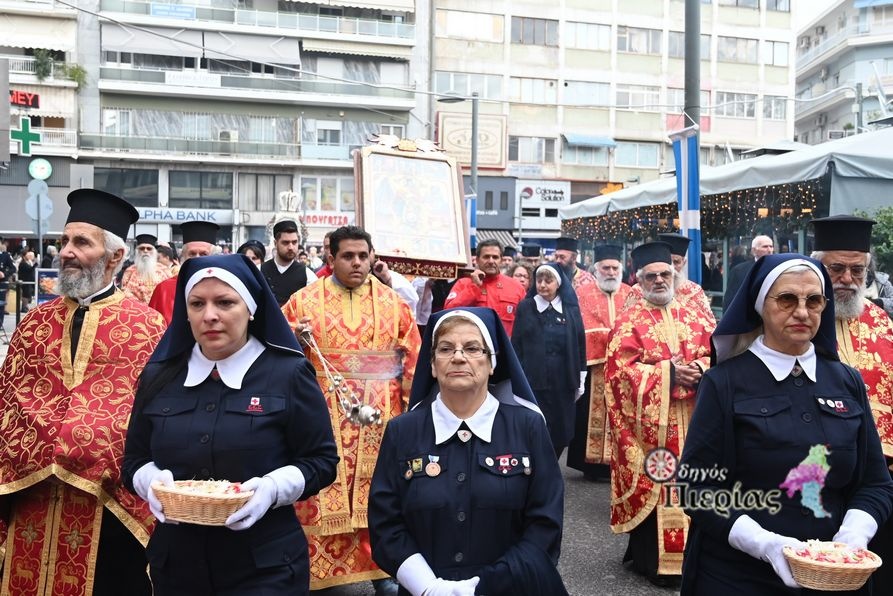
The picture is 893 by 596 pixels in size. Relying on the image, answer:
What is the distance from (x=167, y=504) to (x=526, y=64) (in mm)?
45317

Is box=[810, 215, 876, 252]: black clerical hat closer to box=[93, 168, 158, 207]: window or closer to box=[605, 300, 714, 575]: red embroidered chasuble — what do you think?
box=[605, 300, 714, 575]: red embroidered chasuble

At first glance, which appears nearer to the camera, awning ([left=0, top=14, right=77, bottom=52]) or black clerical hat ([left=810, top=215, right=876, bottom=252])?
black clerical hat ([left=810, top=215, right=876, bottom=252])

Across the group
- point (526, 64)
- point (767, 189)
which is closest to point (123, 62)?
point (526, 64)

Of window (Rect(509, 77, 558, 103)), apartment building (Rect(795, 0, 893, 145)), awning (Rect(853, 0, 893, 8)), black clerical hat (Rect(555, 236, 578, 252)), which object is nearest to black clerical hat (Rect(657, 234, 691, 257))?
black clerical hat (Rect(555, 236, 578, 252))

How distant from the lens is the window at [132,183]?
41.8 meters

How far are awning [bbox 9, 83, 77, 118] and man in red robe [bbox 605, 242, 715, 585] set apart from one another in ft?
128

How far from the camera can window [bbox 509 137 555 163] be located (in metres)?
46.2

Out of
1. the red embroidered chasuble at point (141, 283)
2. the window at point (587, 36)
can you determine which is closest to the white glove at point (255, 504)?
the red embroidered chasuble at point (141, 283)

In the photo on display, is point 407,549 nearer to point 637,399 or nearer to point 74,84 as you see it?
point 637,399

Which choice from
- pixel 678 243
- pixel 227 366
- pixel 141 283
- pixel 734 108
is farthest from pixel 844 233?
pixel 734 108

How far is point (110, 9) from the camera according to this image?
139ft

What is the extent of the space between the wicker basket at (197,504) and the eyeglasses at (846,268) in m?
A: 3.06

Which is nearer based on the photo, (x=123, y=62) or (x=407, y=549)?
(x=407, y=549)

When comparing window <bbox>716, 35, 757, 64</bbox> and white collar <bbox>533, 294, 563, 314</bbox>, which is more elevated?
window <bbox>716, 35, 757, 64</bbox>
